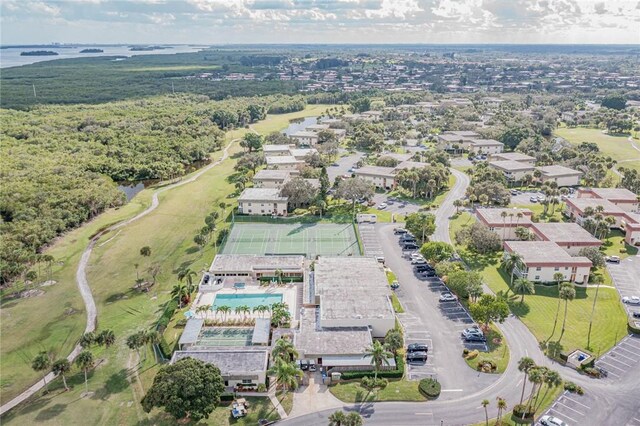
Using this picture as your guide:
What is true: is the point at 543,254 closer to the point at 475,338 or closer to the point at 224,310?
the point at 475,338

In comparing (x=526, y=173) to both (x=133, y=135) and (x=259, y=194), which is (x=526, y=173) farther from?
(x=133, y=135)

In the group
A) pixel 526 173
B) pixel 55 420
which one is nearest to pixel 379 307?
pixel 55 420

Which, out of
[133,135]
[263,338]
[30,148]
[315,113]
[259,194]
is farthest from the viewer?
[315,113]

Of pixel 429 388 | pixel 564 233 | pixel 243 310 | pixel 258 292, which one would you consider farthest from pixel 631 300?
pixel 243 310

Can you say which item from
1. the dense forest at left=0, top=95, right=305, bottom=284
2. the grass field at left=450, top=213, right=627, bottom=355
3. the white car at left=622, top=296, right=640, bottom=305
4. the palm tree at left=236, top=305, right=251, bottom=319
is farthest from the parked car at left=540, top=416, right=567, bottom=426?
the dense forest at left=0, top=95, right=305, bottom=284

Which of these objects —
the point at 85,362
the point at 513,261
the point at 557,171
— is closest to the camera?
the point at 85,362

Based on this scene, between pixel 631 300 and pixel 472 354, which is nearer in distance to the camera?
pixel 472 354
